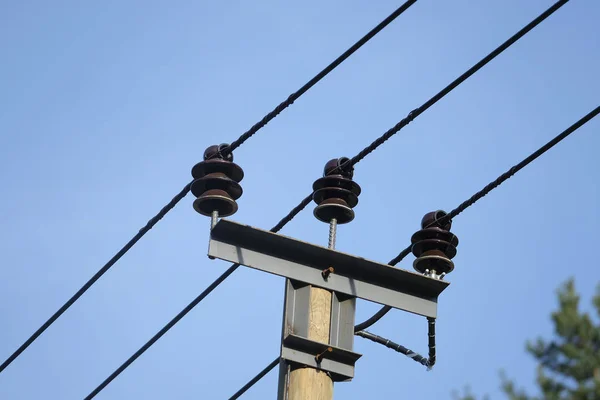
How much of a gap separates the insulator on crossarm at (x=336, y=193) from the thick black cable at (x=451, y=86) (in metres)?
0.06

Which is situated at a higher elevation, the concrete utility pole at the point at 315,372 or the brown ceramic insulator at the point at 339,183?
the brown ceramic insulator at the point at 339,183

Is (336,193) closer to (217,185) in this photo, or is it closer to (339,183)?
(339,183)

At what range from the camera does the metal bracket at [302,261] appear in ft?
25.0

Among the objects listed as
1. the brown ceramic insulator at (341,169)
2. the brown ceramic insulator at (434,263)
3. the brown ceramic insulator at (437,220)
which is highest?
the brown ceramic insulator at (341,169)

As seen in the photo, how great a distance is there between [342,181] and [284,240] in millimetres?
779

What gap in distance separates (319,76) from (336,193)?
0.85 metres

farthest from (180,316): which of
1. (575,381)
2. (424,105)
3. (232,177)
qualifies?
(575,381)

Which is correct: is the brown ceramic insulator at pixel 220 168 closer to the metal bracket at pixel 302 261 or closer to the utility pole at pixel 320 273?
the utility pole at pixel 320 273

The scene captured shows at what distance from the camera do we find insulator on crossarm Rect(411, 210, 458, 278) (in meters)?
8.30

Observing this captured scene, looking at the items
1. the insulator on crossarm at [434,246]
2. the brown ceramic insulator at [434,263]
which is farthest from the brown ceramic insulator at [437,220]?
the brown ceramic insulator at [434,263]

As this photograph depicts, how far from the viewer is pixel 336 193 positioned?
8.13 metres

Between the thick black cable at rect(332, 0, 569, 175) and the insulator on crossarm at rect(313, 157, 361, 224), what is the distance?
6 cm

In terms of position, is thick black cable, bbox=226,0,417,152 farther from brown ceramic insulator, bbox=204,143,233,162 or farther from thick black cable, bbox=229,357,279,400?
thick black cable, bbox=229,357,279,400

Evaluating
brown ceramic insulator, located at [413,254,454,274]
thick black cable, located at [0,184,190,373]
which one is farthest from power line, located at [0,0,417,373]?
brown ceramic insulator, located at [413,254,454,274]
